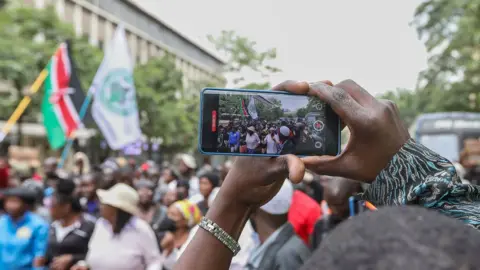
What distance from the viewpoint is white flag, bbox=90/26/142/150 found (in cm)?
1232

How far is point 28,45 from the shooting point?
23.6m

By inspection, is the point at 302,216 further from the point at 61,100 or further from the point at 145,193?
the point at 61,100

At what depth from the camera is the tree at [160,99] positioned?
37.2m

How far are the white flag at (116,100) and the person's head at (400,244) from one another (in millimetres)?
11844

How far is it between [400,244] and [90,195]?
7438mm

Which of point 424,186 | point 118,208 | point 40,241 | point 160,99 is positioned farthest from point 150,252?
point 160,99

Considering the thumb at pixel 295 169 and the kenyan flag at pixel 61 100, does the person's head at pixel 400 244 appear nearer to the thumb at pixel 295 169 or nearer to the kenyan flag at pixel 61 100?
the thumb at pixel 295 169

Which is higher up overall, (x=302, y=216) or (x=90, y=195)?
(x=302, y=216)

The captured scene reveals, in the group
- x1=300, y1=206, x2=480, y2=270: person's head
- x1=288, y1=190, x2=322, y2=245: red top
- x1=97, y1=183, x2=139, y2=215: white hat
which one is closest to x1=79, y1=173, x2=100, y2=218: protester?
x1=97, y1=183, x2=139, y2=215: white hat

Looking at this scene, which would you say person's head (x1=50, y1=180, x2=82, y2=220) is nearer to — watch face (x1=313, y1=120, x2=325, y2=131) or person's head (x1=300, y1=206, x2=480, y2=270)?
watch face (x1=313, y1=120, x2=325, y2=131)

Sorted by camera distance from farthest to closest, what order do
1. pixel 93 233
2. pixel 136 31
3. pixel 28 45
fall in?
pixel 136 31
pixel 28 45
pixel 93 233

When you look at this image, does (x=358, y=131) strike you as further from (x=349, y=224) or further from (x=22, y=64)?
(x=22, y=64)

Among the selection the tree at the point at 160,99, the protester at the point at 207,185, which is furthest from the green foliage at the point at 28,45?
the protester at the point at 207,185

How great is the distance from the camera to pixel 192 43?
67125 millimetres
